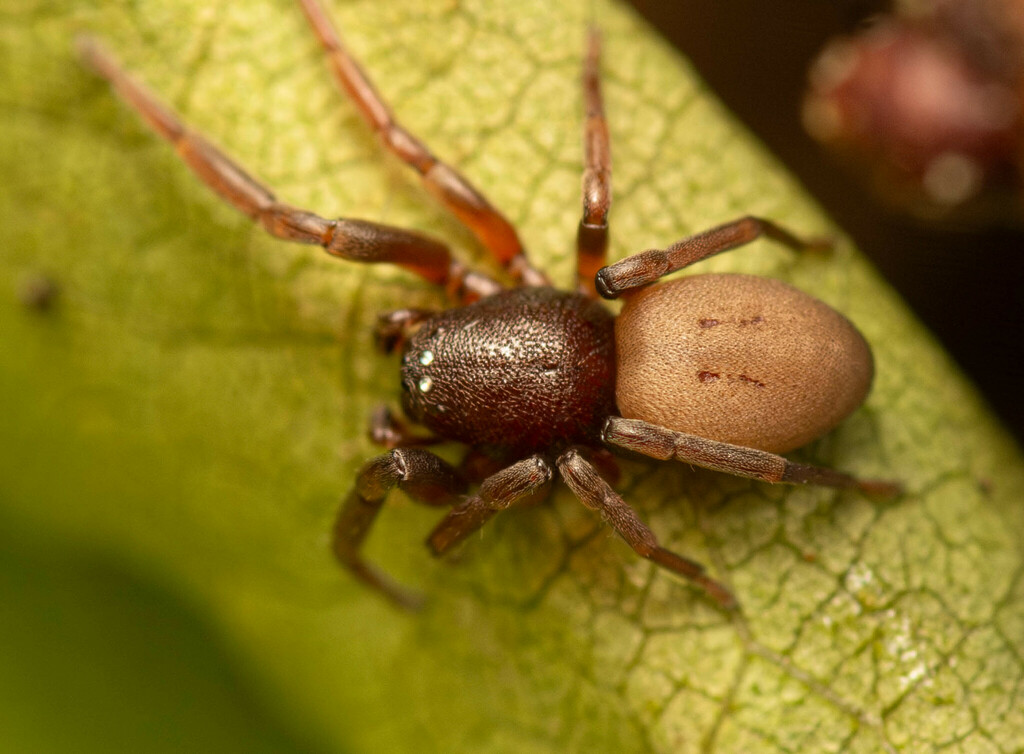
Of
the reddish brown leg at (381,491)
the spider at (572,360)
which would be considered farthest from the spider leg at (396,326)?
the reddish brown leg at (381,491)

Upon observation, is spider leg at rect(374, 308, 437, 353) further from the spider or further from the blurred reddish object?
the blurred reddish object

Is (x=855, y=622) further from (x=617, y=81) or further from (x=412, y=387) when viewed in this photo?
(x=617, y=81)

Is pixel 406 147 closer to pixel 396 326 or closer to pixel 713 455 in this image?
pixel 396 326

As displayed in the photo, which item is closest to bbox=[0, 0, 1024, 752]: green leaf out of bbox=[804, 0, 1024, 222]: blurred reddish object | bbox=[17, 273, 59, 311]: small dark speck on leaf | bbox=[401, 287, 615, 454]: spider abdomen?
bbox=[17, 273, 59, 311]: small dark speck on leaf

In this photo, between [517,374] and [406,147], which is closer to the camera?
[517,374]

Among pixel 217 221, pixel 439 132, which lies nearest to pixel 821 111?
pixel 439 132

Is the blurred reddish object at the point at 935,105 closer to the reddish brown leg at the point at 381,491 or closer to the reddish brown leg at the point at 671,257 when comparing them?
the reddish brown leg at the point at 671,257

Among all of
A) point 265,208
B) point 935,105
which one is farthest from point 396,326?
point 935,105

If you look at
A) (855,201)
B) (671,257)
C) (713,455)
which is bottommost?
(855,201)
